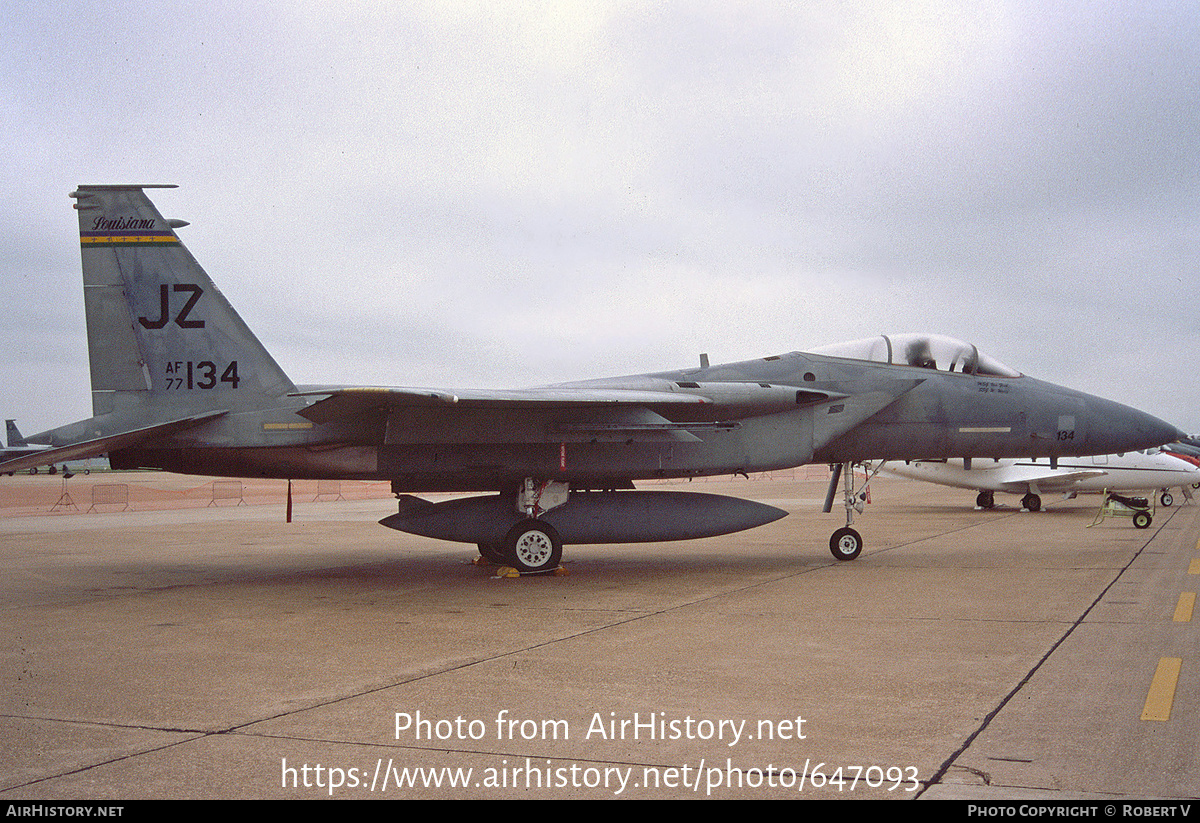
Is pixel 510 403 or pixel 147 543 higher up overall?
pixel 510 403

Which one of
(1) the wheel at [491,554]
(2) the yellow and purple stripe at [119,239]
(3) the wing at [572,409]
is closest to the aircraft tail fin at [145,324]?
(2) the yellow and purple stripe at [119,239]

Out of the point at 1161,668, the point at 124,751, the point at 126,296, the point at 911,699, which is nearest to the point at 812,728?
the point at 911,699

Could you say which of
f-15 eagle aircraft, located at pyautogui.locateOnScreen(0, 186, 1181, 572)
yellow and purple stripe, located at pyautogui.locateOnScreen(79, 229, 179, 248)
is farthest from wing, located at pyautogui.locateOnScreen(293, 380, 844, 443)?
yellow and purple stripe, located at pyautogui.locateOnScreen(79, 229, 179, 248)

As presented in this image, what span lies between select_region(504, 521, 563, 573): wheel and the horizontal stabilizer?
366cm

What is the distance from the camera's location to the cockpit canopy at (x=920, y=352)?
1261 centimetres

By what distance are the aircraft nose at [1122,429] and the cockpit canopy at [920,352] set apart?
4.76 feet

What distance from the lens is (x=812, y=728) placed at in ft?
15.1

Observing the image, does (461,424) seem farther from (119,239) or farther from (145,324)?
(119,239)

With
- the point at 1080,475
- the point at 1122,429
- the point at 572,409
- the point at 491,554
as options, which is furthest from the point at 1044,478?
the point at 572,409

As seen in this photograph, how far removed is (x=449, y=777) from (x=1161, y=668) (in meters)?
4.56

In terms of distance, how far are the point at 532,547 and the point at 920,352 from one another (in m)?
5.89

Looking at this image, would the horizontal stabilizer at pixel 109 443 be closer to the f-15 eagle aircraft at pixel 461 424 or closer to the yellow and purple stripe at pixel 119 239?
the f-15 eagle aircraft at pixel 461 424

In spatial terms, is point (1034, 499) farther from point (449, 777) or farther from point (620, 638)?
point (449, 777)

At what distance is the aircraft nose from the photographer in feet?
41.9
